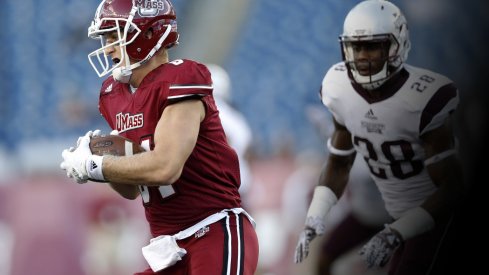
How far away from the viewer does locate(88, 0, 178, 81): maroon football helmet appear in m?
3.24

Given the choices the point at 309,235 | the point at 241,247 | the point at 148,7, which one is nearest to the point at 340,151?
the point at 309,235

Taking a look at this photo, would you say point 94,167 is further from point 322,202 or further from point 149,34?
point 322,202

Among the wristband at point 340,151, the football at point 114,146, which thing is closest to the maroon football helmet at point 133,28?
the football at point 114,146

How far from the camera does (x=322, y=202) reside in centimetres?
367

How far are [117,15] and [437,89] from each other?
1.13 metres

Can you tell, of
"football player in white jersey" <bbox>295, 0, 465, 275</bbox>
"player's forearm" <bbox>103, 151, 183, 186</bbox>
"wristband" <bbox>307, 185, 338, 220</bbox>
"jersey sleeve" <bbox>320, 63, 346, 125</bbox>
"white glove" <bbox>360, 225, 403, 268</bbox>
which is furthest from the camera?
"wristband" <bbox>307, 185, 338, 220</bbox>

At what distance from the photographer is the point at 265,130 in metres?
6.56

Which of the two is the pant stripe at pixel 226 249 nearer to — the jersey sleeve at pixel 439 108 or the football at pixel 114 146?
the football at pixel 114 146

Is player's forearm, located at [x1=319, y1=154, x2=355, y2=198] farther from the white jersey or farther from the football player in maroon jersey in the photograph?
the football player in maroon jersey

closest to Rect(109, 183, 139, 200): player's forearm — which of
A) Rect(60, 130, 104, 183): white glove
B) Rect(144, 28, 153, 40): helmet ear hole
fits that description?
Rect(60, 130, 104, 183): white glove

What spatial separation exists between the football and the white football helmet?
2.77 ft

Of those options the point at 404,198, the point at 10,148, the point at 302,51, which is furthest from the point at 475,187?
the point at 10,148

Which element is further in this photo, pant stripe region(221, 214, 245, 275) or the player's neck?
the player's neck

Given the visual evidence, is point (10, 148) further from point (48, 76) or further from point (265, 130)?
point (265, 130)
